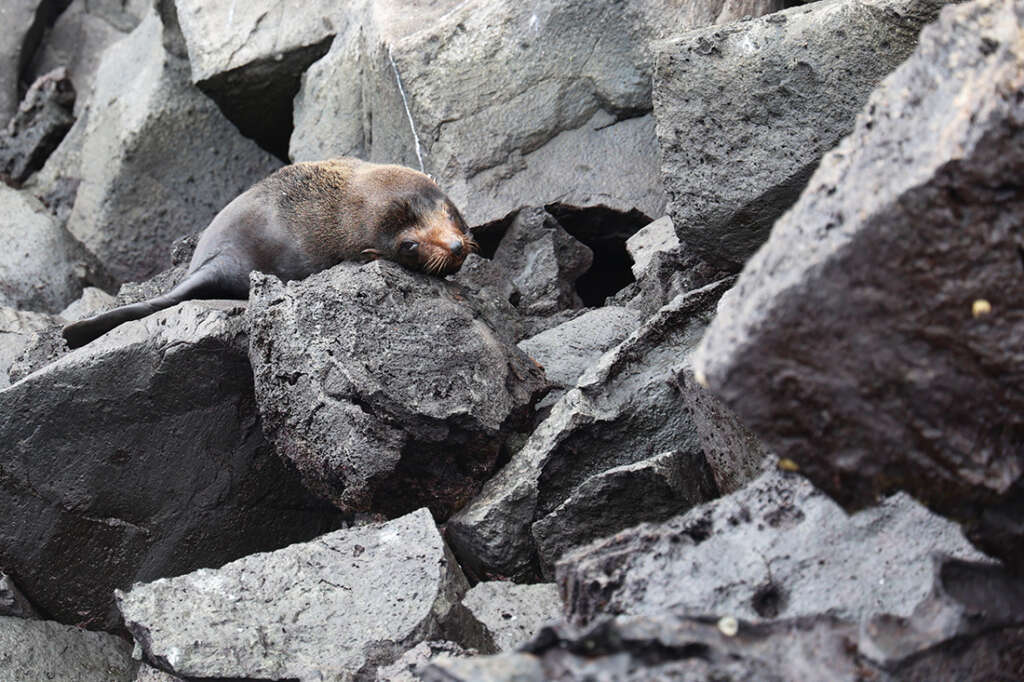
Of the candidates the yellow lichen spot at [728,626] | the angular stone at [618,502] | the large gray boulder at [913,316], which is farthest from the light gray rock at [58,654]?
the large gray boulder at [913,316]

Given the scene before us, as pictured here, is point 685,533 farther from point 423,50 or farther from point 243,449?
point 423,50

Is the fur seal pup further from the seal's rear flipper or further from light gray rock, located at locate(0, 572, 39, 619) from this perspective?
light gray rock, located at locate(0, 572, 39, 619)

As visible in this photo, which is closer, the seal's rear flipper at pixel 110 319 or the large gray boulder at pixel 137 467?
the large gray boulder at pixel 137 467

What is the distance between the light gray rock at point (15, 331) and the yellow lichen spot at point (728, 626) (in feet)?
13.1

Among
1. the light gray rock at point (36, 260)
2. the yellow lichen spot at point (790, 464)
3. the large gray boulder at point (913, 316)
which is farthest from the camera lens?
the light gray rock at point (36, 260)

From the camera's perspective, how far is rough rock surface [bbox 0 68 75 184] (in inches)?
376

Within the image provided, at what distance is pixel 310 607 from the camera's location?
380 centimetres

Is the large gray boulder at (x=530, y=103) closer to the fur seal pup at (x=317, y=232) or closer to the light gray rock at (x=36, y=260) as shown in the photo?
the fur seal pup at (x=317, y=232)

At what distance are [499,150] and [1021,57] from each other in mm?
4768

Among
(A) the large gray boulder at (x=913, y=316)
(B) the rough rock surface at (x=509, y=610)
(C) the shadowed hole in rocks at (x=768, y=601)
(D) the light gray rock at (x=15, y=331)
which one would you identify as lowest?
(D) the light gray rock at (x=15, y=331)

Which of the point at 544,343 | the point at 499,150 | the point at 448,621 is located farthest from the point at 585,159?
the point at 448,621

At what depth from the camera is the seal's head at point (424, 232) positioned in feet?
16.9

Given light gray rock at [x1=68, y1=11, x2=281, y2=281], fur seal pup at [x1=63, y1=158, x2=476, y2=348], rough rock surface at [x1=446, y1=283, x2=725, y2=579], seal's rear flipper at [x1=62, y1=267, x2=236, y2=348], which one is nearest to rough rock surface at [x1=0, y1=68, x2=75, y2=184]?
light gray rock at [x1=68, y1=11, x2=281, y2=281]

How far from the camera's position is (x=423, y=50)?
6.66m
